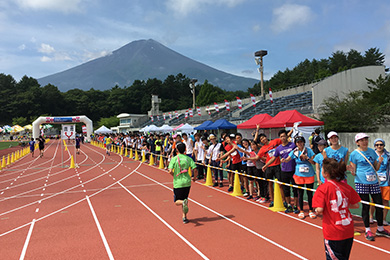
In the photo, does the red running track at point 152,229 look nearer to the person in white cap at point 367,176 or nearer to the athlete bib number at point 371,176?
the person in white cap at point 367,176

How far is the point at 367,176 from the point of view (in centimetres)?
513

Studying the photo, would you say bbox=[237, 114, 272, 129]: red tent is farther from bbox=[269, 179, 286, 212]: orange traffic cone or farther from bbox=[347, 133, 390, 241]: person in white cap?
bbox=[347, 133, 390, 241]: person in white cap

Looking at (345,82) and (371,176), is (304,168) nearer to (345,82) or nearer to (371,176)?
(371,176)

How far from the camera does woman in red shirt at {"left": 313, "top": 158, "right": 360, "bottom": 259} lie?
10.5 feet

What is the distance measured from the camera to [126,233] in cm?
613

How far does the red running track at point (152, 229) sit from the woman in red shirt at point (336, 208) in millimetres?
1649

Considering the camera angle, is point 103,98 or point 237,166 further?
point 103,98

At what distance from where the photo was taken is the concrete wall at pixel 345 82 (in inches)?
1168

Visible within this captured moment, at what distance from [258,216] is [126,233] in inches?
125

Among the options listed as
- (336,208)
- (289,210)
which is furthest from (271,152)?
(336,208)

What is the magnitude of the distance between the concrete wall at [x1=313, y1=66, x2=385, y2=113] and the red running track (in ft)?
77.2

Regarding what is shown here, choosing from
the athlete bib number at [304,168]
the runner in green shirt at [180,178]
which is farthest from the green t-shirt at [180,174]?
the athlete bib number at [304,168]

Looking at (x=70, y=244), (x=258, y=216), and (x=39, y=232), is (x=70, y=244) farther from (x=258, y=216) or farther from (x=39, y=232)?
(x=258, y=216)

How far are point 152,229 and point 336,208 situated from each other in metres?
Answer: 4.26
